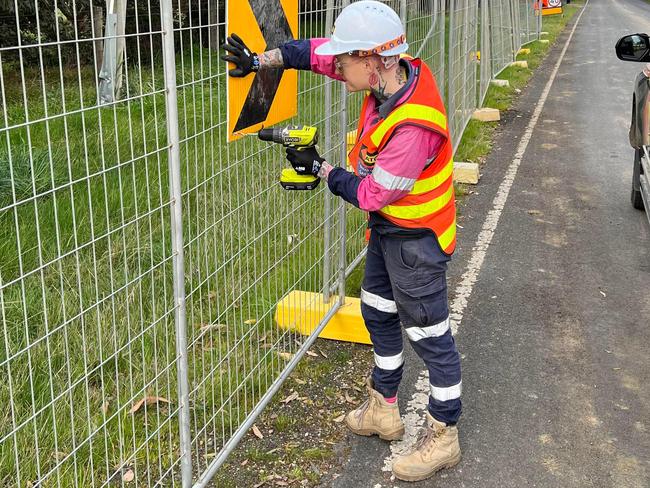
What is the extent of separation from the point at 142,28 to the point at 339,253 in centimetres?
258

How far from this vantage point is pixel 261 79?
11.3 feet

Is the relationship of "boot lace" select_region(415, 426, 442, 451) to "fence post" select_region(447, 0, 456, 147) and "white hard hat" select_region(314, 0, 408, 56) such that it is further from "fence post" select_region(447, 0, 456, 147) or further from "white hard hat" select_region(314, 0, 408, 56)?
"fence post" select_region(447, 0, 456, 147)

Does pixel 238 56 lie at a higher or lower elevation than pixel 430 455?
higher

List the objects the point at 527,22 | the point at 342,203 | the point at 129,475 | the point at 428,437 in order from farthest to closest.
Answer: the point at 527,22
the point at 342,203
the point at 428,437
the point at 129,475

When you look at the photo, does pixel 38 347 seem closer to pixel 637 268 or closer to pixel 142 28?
pixel 142 28

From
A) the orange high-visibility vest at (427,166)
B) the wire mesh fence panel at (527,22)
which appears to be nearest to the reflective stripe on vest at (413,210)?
the orange high-visibility vest at (427,166)

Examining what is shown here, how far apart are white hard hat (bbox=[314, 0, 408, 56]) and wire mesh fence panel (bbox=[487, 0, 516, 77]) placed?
42.6ft

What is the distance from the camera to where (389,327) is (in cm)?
388

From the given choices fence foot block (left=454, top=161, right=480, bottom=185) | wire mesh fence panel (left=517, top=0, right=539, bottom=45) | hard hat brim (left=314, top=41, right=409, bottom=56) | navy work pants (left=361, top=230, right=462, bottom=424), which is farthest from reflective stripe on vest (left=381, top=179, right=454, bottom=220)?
wire mesh fence panel (left=517, top=0, right=539, bottom=45)

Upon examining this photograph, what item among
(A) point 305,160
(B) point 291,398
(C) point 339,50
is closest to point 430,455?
(B) point 291,398

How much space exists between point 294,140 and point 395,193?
18.6 inches

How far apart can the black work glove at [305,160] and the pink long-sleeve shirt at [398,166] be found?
0.69 ft

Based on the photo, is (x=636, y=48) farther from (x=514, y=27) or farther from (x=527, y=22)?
(x=527, y=22)

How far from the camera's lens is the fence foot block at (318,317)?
4784 millimetres
